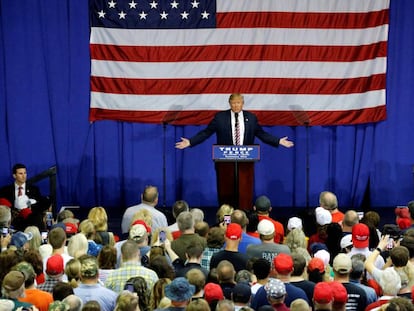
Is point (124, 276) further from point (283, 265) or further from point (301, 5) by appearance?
point (301, 5)

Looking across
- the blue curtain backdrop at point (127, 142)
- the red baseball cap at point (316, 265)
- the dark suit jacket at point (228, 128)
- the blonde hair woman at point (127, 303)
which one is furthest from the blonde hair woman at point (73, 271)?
the blue curtain backdrop at point (127, 142)

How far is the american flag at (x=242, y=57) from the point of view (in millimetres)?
14891

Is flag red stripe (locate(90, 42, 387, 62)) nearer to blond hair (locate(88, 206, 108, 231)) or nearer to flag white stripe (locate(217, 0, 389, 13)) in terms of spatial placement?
flag white stripe (locate(217, 0, 389, 13))

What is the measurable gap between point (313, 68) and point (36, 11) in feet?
14.8

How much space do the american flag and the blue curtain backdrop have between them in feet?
1.18

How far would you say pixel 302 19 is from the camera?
14.9 metres

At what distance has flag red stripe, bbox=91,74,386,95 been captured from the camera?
14938 mm

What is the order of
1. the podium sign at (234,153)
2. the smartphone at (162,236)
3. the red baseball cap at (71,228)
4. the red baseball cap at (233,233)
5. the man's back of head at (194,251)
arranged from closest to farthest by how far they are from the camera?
the man's back of head at (194,251) < the red baseball cap at (233,233) < the smartphone at (162,236) < the red baseball cap at (71,228) < the podium sign at (234,153)

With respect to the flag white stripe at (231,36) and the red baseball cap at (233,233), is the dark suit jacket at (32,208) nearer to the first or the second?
the flag white stripe at (231,36)

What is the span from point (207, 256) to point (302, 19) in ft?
22.5

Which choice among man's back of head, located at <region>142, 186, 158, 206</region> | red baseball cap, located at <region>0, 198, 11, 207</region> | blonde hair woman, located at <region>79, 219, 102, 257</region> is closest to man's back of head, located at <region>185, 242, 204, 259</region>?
blonde hair woman, located at <region>79, 219, 102, 257</region>

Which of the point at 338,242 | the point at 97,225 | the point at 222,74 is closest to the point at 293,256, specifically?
the point at 338,242

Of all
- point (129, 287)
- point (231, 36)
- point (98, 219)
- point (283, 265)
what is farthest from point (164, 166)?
point (129, 287)

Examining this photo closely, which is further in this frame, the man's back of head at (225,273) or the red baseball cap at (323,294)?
the man's back of head at (225,273)
